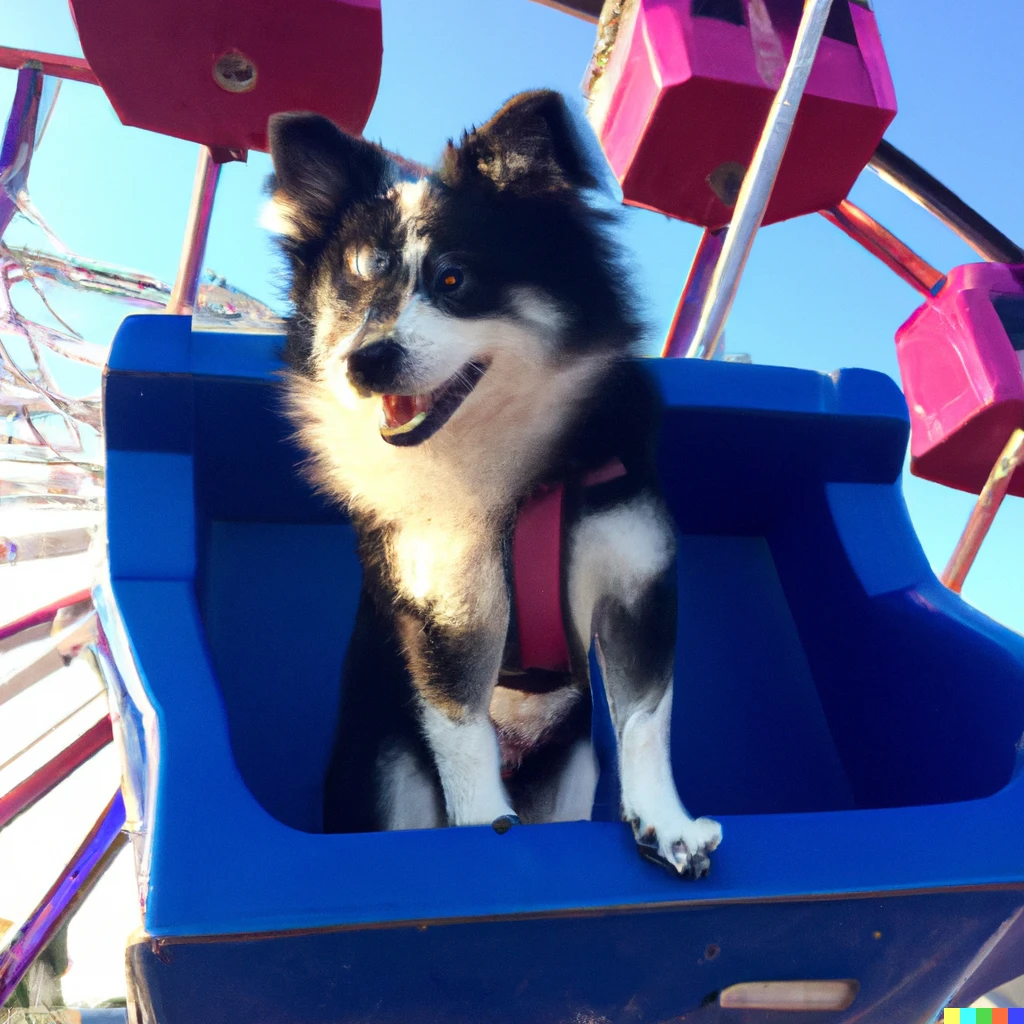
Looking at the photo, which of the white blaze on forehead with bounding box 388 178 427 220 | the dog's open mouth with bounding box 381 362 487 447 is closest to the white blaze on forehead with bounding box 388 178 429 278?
the white blaze on forehead with bounding box 388 178 427 220

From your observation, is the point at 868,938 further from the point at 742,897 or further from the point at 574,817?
the point at 574,817

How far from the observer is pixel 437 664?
96cm

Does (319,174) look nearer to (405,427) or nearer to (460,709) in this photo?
(405,427)

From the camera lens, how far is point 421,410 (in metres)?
0.88

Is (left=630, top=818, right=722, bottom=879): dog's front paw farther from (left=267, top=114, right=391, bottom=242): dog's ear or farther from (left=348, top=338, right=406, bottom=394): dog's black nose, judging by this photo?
(left=267, top=114, right=391, bottom=242): dog's ear

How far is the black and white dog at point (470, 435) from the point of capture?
0.90m

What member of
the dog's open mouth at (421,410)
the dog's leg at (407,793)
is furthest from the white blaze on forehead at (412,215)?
the dog's leg at (407,793)

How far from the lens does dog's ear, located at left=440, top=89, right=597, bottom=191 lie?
90 cm

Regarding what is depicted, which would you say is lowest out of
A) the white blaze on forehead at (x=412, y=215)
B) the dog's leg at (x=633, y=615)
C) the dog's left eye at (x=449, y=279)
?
the dog's leg at (x=633, y=615)

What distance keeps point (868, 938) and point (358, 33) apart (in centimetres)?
190

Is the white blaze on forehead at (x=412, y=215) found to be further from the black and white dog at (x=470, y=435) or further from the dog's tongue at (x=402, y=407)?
the dog's tongue at (x=402, y=407)

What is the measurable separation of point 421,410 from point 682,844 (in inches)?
19.7

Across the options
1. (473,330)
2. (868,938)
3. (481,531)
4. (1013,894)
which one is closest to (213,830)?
(481,531)

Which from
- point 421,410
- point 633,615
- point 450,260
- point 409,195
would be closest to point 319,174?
point 409,195
